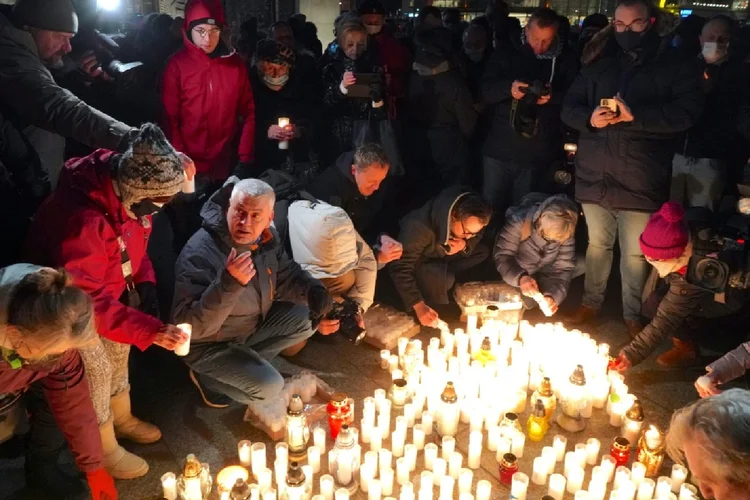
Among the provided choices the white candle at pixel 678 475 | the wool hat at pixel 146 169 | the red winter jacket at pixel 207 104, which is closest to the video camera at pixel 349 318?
the red winter jacket at pixel 207 104

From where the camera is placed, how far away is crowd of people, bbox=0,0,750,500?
3.03 meters

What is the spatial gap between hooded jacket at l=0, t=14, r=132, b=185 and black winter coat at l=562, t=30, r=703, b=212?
3191 mm

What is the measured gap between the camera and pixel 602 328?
5.13 meters

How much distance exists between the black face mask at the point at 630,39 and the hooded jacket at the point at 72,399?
3.94 m

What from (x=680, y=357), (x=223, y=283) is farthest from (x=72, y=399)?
(x=680, y=357)

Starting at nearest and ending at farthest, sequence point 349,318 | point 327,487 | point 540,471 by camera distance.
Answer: point 327,487 → point 540,471 → point 349,318

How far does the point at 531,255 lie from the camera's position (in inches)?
202

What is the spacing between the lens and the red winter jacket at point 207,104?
473cm

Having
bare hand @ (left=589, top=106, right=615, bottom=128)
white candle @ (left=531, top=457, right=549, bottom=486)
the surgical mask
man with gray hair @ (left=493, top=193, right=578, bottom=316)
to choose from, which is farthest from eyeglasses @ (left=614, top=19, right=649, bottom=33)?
white candle @ (left=531, top=457, right=549, bottom=486)

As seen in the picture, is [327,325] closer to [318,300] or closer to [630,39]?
[318,300]

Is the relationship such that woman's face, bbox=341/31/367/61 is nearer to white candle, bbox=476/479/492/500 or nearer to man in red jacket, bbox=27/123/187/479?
man in red jacket, bbox=27/123/187/479

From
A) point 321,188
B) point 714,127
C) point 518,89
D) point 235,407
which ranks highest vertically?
point 518,89

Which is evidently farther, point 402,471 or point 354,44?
point 354,44

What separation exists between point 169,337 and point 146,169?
81cm
